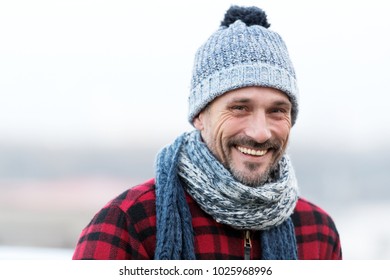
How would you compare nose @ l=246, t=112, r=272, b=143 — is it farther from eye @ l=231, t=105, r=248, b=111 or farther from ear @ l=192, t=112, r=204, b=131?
ear @ l=192, t=112, r=204, b=131

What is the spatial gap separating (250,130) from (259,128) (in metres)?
0.03

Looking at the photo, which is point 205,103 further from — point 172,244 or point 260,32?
point 172,244

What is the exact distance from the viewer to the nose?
84.4 inches

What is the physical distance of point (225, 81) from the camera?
2.20 meters

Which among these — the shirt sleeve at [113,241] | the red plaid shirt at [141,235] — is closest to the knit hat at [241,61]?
the red plaid shirt at [141,235]

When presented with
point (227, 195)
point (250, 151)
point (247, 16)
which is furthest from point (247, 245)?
point (247, 16)

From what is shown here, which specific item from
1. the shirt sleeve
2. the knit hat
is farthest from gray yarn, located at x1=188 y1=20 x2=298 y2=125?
the shirt sleeve

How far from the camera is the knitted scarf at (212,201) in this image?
2.12 meters

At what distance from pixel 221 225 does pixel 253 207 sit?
12cm

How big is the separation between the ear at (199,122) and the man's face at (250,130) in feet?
0.26

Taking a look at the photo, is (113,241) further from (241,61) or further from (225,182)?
(241,61)

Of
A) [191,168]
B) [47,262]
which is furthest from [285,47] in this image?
[47,262]

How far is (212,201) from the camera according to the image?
2178mm

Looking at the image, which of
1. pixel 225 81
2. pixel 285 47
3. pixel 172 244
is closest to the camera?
pixel 172 244
